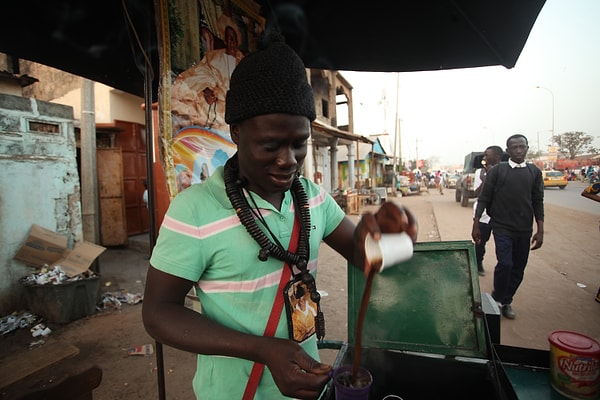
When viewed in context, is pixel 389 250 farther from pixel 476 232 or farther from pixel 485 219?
pixel 485 219

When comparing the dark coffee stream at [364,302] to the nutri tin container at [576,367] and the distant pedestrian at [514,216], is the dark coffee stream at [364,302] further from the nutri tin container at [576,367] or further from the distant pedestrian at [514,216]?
the distant pedestrian at [514,216]

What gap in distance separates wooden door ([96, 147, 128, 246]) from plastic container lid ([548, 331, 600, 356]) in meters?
8.58

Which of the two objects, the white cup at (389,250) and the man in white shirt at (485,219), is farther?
the man in white shirt at (485,219)

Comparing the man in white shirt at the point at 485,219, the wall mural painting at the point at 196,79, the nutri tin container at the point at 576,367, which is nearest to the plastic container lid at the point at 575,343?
the nutri tin container at the point at 576,367

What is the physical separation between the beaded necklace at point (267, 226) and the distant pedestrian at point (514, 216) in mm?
3471

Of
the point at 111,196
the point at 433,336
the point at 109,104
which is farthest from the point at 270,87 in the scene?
the point at 109,104

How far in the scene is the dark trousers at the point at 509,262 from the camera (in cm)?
382

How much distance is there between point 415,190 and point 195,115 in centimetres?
2575

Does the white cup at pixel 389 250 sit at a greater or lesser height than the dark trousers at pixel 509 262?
greater

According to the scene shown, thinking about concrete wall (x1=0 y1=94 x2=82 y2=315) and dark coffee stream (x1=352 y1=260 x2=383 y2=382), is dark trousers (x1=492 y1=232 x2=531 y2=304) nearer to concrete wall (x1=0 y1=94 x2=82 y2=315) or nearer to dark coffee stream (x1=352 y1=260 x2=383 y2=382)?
dark coffee stream (x1=352 y1=260 x2=383 y2=382)

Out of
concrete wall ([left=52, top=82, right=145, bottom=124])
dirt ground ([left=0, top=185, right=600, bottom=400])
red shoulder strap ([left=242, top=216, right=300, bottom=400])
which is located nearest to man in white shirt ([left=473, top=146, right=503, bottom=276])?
dirt ground ([left=0, top=185, right=600, bottom=400])

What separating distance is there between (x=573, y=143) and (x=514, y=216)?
46564 mm

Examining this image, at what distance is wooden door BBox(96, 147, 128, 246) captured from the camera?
791 cm

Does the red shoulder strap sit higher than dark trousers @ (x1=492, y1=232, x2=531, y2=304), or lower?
higher
